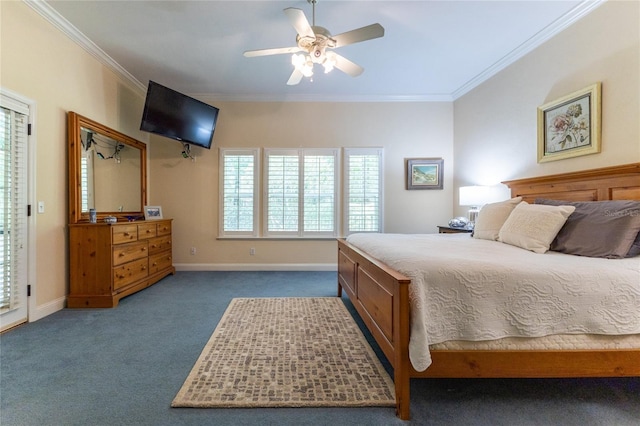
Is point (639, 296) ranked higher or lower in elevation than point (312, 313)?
higher

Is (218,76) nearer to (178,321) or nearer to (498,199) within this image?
(178,321)

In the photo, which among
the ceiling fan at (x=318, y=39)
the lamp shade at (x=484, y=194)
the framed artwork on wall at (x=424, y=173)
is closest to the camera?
the ceiling fan at (x=318, y=39)

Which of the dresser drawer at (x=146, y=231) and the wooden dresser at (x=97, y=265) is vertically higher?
the dresser drawer at (x=146, y=231)

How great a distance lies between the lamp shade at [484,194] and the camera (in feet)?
11.3

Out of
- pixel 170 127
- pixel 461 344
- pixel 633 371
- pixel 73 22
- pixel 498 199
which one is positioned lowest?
pixel 633 371

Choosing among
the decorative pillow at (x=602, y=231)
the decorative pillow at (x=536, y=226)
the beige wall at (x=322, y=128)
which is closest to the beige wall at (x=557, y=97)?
the beige wall at (x=322, y=128)

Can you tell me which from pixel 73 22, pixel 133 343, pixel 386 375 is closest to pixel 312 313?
pixel 386 375

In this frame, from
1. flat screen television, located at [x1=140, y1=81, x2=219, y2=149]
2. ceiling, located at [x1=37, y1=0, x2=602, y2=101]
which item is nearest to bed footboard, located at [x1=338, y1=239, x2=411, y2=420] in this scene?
ceiling, located at [x1=37, y1=0, x2=602, y2=101]

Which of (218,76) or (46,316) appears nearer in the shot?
(46,316)

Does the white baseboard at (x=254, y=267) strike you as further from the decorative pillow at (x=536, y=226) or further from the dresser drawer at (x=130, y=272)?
the decorative pillow at (x=536, y=226)

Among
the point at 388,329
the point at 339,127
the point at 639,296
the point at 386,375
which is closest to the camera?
the point at 639,296

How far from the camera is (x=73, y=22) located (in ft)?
9.24

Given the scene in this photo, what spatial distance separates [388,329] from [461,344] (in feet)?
1.23

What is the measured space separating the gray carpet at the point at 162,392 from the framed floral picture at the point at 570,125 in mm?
1971
